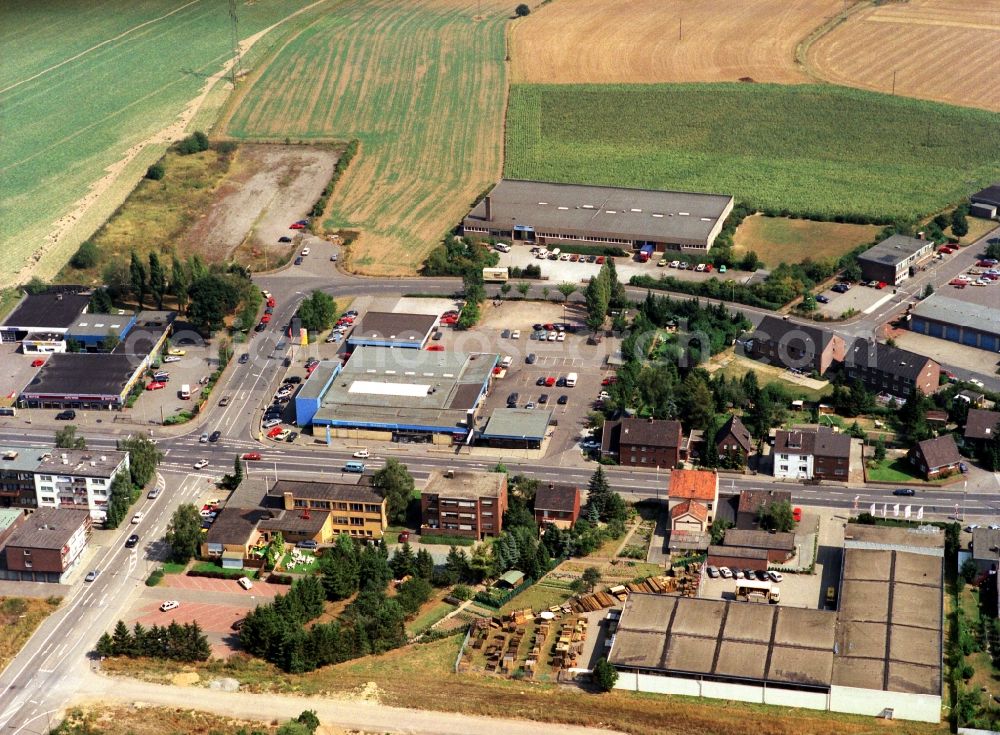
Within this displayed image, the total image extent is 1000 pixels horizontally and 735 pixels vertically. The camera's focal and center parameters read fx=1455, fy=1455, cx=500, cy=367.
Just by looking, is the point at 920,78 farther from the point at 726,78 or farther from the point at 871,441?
the point at 871,441

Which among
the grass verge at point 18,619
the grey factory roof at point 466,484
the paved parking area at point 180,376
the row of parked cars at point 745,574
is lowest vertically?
the row of parked cars at point 745,574

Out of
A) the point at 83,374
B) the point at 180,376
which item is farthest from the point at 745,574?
the point at 83,374

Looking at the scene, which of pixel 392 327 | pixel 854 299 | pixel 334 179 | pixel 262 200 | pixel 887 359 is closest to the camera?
pixel 887 359

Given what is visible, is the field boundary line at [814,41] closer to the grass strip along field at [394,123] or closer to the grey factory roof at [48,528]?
the grass strip along field at [394,123]

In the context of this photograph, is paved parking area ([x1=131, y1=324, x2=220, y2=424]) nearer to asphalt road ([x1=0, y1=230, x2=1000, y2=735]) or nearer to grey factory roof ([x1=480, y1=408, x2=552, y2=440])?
asphalt road ([x1=0, y1=230, x2=1000, y2=735])

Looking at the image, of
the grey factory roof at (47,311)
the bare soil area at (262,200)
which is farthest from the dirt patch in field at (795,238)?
the grey factory roof at (47,311)

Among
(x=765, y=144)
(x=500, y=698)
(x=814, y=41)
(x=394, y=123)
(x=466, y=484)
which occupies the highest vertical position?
(x=814, y=41)

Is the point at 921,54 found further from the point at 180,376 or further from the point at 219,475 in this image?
the point at 219,475
